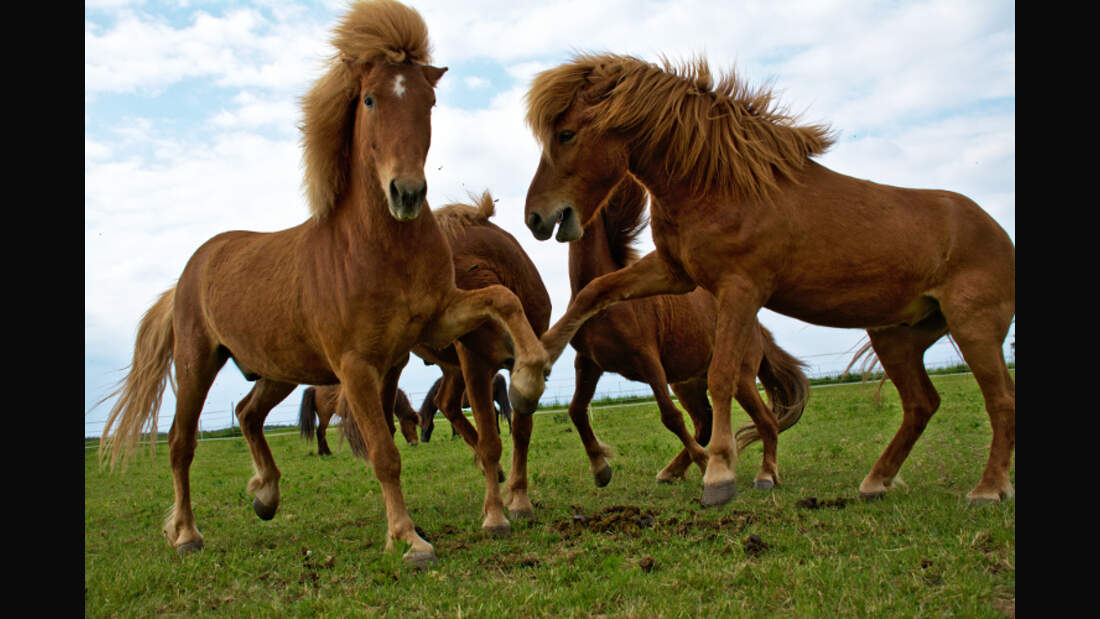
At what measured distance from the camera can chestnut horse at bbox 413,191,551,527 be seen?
5.86 m

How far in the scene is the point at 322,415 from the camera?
1738cm

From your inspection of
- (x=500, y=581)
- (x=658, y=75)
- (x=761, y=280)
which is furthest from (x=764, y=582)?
(x=658, y=75)

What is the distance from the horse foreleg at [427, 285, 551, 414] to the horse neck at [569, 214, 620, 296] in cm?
246

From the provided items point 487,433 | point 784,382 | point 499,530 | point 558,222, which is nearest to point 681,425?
point 487,433

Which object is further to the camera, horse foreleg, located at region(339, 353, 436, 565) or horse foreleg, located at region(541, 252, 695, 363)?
horse foreleg, located at region(541, 252, 695, 363)

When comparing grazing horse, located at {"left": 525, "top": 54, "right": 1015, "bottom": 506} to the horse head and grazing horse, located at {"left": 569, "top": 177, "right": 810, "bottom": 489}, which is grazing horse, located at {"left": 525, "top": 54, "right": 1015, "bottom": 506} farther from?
grazing horse, located at {"left": 569, "top": 177, "right": 810, "bottom": 489}

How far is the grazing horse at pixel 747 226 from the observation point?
500 centimetres

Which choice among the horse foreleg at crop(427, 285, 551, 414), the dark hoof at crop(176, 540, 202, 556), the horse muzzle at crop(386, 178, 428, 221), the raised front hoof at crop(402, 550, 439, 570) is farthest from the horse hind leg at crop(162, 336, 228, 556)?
the horse muzzle at crop(386, 178, 428, 221)

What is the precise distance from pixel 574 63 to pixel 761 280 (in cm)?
209

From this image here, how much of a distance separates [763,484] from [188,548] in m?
4.93

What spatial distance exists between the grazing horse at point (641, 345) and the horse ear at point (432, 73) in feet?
7.29

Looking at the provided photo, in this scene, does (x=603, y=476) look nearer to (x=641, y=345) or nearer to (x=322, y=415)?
(x=641, y=345)

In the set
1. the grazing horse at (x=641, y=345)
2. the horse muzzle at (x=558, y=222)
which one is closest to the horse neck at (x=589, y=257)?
the grazing horse at (x=641, y=345)

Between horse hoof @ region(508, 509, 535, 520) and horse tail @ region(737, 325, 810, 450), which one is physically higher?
horse tail @ region(737, 325, 810, 450)
